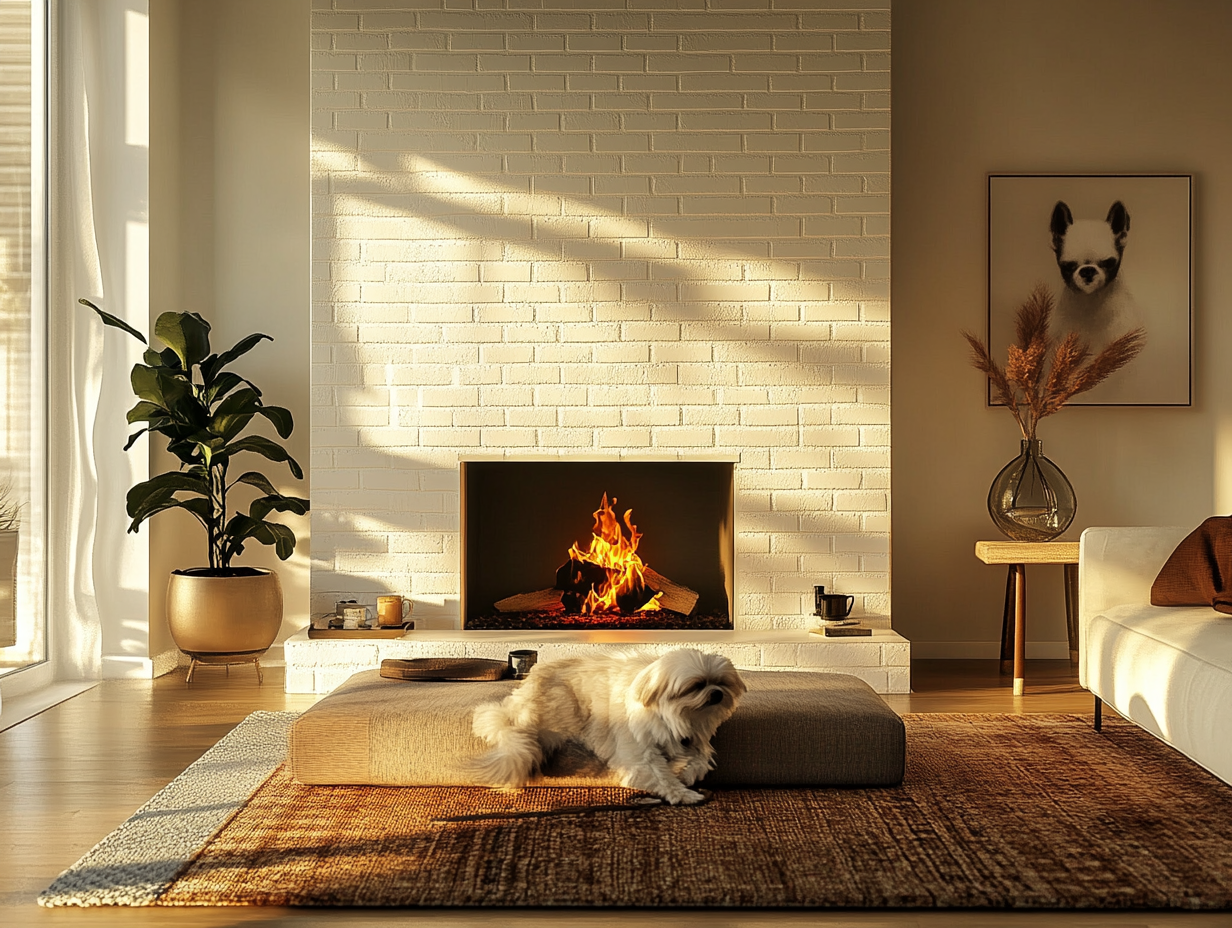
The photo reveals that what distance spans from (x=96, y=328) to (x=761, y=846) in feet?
12.1

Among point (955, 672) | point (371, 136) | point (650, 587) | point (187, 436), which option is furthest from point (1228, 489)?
point (187, 436)

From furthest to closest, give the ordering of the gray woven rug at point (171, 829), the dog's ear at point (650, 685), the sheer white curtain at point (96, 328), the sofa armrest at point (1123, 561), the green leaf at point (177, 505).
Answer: the sheer white curtain at point (96, 328) < the green leaf at point (177, 505) < the sofa armrest at point (1123, 561) < the dog's ear at point (650, 685) < the gray woven rug at point (171, 829)

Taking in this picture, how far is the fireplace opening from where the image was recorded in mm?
5113

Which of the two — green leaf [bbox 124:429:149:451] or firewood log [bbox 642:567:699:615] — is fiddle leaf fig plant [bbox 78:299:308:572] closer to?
green leaf [bbox 124:429:149:451]

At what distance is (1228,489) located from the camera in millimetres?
5328

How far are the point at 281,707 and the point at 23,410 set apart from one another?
5.41 feet

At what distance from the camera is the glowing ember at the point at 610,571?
506 cm

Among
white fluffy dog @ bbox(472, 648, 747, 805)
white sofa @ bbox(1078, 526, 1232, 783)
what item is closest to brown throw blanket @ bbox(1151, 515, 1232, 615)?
white sofa @ bbox(1078, 526, 1232, 783)

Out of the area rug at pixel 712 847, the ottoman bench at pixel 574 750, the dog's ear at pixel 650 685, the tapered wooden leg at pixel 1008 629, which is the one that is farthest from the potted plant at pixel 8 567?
the tapered wooden leg at pixel 1008 629

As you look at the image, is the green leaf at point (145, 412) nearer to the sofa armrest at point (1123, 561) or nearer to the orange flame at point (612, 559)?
the orange flame at point (612, 559)

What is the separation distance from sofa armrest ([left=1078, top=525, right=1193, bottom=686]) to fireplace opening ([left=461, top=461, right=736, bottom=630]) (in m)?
1.66

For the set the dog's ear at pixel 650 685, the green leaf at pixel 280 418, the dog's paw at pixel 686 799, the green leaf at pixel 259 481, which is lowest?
the dog's paw at pixel 686 799

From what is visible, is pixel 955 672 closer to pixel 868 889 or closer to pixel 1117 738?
pixel 1117 738

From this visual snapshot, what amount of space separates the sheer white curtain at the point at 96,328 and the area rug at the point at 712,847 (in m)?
1.84
